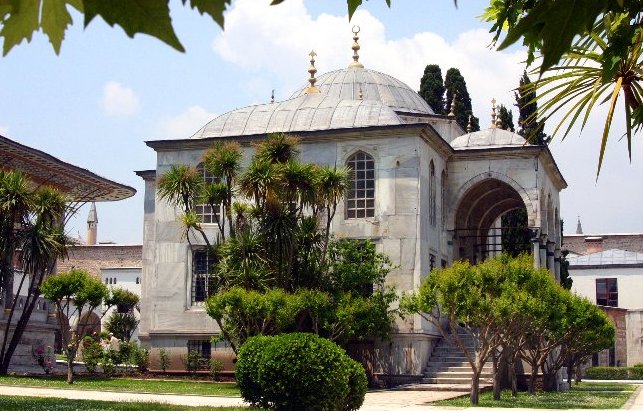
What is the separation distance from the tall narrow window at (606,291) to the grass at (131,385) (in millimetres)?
38804

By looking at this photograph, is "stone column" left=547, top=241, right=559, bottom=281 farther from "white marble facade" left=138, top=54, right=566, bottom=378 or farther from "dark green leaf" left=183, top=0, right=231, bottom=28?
"dark green leaf" left=183, top=0, right=231, bottom=28

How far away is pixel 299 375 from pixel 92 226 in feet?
253

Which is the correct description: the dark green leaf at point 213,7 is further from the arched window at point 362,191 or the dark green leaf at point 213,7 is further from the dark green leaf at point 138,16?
the arched window at point 362,191

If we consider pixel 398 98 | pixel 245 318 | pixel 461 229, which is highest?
pixel 398 98

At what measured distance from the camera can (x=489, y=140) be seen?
35.8 metres

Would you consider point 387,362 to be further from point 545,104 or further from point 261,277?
point 545,104

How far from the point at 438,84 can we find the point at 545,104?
42.3m

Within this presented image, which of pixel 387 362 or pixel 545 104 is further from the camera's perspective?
pixel 387 362

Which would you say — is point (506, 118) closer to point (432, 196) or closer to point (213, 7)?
point (432, 196)

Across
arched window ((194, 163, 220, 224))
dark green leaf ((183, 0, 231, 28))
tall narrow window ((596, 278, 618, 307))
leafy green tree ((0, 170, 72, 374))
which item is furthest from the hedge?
dark green leaf ((183, 0, 231, 28))

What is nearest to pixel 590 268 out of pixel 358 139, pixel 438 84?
pixel 438 84

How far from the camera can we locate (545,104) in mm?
6434

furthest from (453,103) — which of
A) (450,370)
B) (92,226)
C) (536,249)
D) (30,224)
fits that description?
(92,226)

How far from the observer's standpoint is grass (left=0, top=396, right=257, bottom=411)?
1639cm
